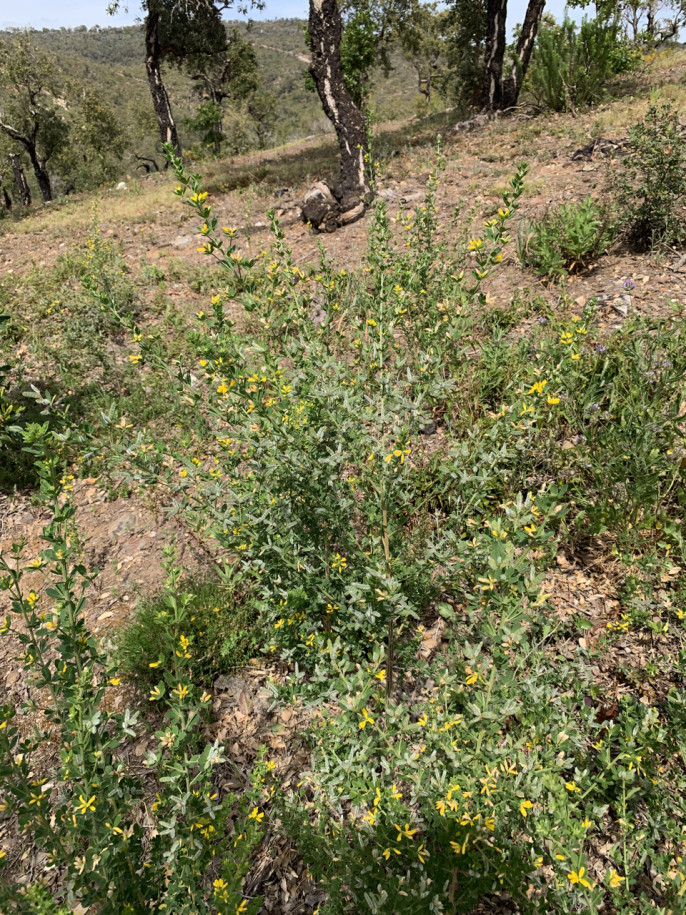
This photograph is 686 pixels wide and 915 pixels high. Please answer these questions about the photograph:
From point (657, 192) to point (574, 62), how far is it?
7746 millimetres

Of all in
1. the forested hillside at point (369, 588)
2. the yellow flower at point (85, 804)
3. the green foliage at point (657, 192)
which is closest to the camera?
the yellow flower at point (85, 804)

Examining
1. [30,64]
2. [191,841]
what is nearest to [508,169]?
[191,841]

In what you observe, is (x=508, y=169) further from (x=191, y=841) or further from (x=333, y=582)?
(x=191, y=841)

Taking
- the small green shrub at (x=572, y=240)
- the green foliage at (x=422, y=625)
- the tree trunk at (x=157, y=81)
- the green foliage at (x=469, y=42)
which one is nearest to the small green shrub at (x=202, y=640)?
the green foliage at (x=422, y=625)

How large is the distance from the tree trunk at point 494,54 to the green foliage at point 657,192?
8249 mm

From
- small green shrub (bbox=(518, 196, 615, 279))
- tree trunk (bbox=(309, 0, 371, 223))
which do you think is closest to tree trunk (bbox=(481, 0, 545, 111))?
tree trunk (bbox=(309, 0, 371, 223))

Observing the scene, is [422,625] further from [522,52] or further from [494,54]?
[522,52]

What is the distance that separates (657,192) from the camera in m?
4.80

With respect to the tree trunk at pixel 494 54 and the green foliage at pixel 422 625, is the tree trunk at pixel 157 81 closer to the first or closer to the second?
the tree trunk at pixel 494 54

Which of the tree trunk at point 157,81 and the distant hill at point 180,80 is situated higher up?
the distant hill at point 180,80

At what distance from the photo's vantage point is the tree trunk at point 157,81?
15.0 metres

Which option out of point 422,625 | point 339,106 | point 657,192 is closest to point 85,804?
point 422,625

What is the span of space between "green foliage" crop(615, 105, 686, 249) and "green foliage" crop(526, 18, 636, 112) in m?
6.28

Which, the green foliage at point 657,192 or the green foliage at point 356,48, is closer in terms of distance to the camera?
the green foliage at point 657,192
